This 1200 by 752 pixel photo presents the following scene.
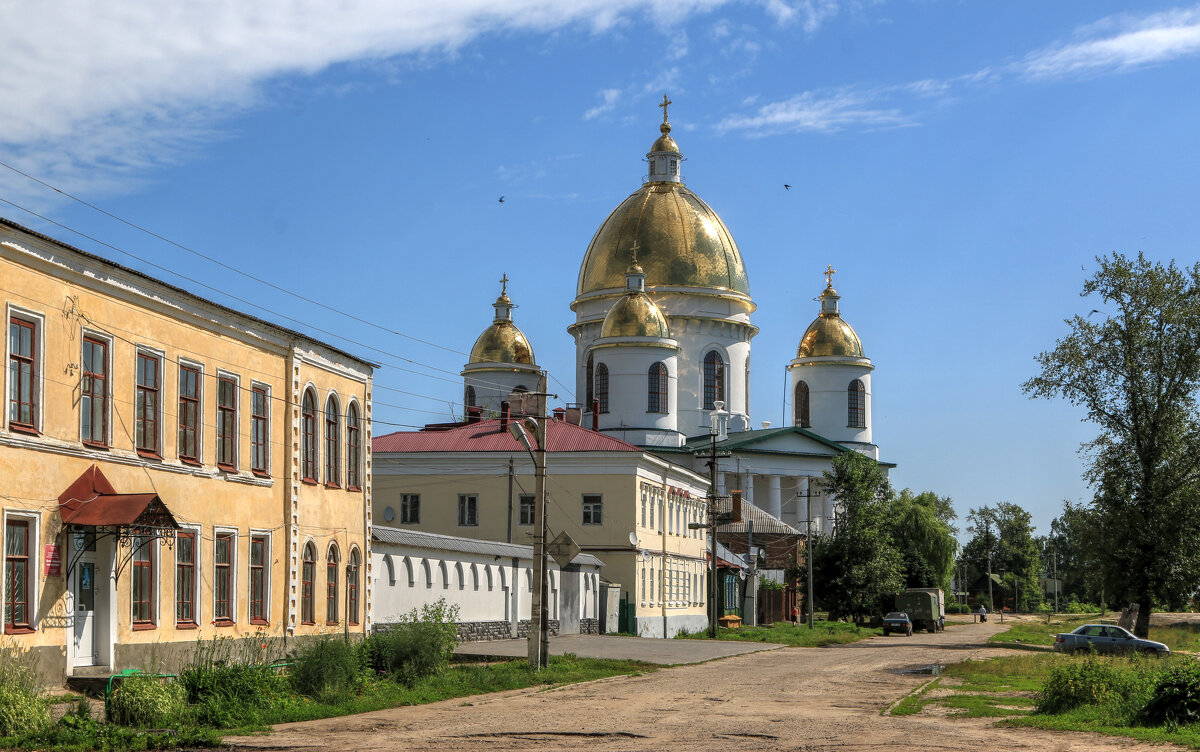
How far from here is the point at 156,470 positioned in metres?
24.0

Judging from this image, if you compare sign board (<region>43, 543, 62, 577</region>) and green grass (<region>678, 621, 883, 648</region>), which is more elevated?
sign board (<region>43, 543, 62, 577</region>)

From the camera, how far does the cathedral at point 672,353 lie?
72938 millimetres

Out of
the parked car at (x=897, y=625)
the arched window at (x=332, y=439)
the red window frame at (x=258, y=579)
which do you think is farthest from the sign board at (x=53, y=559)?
the parked car at (x=897, y=625)

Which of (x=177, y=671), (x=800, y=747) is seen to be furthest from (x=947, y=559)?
(x=800, y=747)

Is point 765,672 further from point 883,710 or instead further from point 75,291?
point 75,291

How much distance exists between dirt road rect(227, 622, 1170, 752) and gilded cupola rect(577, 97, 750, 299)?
166ft

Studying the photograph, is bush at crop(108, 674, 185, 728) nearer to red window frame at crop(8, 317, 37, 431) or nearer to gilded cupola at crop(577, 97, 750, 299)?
red window frame at crop(8, 317, 37, 431)

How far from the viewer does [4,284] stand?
20297 millimetres

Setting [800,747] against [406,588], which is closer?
[800,747]

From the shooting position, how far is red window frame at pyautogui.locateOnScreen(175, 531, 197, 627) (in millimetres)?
24766

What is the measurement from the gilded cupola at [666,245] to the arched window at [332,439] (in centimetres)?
4638

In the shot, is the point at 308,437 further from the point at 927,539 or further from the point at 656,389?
the point at 927,539

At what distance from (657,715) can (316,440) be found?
510 inches

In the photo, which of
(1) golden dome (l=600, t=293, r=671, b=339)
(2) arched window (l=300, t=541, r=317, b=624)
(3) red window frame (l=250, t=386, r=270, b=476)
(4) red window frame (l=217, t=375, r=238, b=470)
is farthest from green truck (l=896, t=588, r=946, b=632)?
(4) red window frame (l=217, t=375, r=238, b=470)
